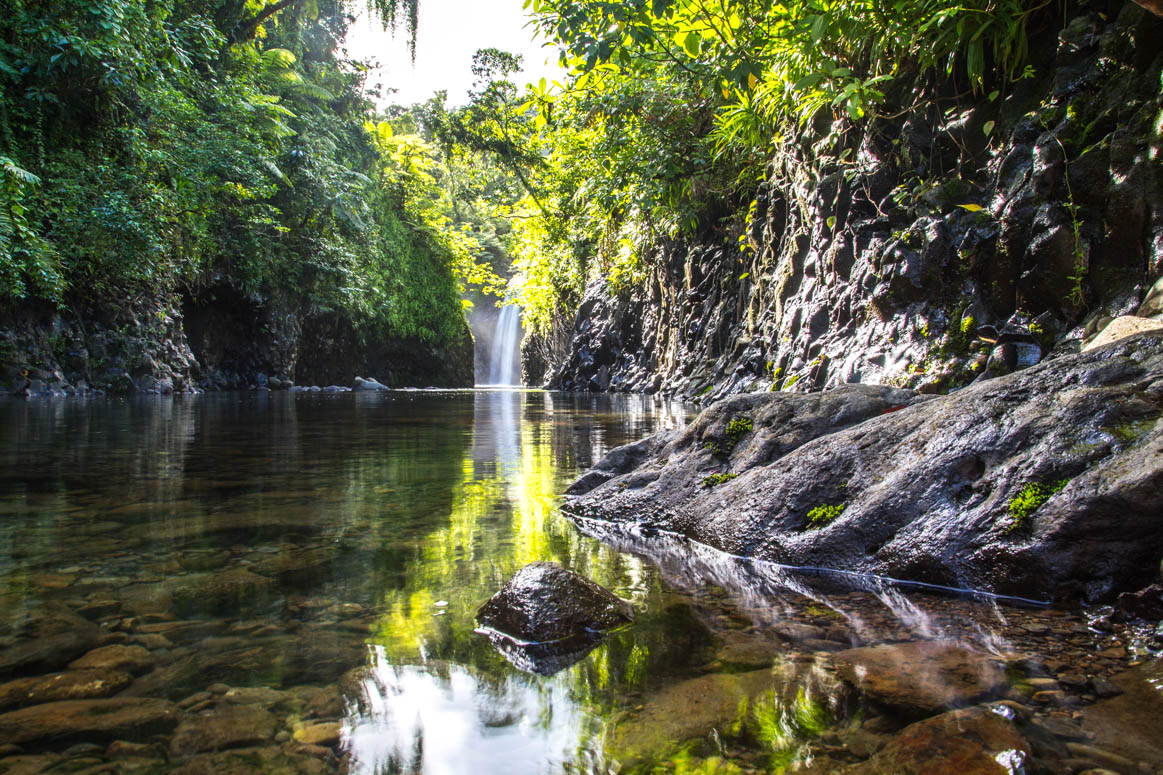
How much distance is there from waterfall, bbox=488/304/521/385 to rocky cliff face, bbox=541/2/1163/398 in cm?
3290

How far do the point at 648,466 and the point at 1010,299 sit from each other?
328cm

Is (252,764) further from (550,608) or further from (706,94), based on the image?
(706,94)

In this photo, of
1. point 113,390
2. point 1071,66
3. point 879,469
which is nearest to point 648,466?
point 879,469

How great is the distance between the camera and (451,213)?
4191 centimetres

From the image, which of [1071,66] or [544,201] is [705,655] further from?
[544,201]

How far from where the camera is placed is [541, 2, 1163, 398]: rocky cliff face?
4117mm

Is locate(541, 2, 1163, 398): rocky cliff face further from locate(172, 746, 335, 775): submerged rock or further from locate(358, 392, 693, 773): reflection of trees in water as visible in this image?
locate(172, 746, 335, 775): submerged rock

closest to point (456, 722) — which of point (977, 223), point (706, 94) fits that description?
point (977, 223)

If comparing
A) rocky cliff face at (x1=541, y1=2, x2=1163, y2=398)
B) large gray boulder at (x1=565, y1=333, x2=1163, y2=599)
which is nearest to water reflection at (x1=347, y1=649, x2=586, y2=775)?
large gray boulder at (x1=565, y1=333, x2=1163, y2=599)

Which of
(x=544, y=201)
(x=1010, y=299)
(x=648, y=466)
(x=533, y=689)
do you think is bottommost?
(x=533, y=689)

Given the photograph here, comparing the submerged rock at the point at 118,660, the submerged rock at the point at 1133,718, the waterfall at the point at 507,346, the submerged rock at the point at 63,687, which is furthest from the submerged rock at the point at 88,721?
the waterfall at the point at 507,346

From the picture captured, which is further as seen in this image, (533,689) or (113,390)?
(113,390)

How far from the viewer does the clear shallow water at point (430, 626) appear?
1.26 m

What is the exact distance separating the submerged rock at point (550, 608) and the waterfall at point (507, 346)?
131 feet
